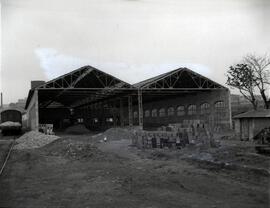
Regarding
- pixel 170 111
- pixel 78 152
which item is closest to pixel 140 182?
pixel 78 152

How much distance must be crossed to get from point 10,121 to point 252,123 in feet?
102

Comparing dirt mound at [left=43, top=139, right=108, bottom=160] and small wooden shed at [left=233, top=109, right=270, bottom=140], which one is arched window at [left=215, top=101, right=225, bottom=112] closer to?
small wooden shed at [left=233, top=109, right=270, bottom=140]

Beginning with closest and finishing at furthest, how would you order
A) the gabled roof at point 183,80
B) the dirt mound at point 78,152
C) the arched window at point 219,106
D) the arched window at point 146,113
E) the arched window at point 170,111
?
the dirt mound at point 78,152 → the gabled roof at point 183,80 → the arched window at point 219,106 → the arched window at point 170,111 → the arched window at point 146,113

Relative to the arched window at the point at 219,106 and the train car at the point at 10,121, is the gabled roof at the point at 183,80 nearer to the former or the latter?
the arched window at the point at 219,106

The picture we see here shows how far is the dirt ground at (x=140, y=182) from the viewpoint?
27.0 ft

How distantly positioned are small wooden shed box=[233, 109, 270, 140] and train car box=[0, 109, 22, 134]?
89.3ft

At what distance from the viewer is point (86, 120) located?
65.4m

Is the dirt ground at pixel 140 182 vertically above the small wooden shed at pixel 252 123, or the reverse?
the small wooden shed at pixel 252 123

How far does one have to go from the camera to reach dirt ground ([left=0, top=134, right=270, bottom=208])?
823 cm

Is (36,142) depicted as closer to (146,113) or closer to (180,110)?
(180,110)

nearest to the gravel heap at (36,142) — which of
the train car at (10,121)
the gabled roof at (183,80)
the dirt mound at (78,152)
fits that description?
the dirt mound at (78,152)

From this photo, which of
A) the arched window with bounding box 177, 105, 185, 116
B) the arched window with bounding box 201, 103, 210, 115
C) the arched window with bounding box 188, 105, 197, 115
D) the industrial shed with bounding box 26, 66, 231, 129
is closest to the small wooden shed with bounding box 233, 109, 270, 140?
the industrial shed with bounding box 26, 66, 231, 129

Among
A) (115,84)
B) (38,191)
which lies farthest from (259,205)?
(115,84)

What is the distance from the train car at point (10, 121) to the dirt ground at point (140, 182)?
2562 cm
